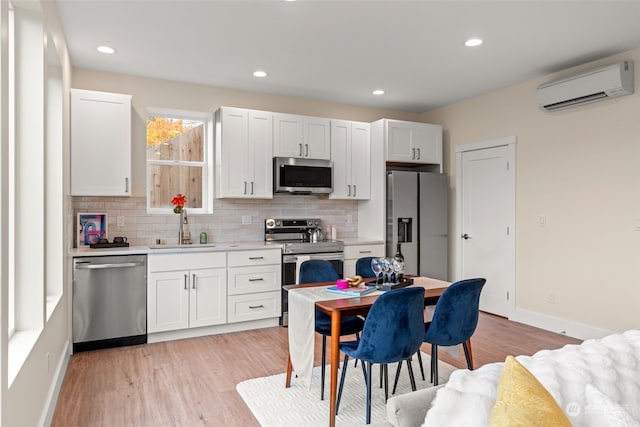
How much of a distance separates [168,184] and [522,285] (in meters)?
4.23

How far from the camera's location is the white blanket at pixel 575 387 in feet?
3.72

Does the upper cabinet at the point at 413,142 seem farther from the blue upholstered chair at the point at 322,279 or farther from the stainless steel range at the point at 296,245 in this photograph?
the blue upholstered chair at the point at 322,279

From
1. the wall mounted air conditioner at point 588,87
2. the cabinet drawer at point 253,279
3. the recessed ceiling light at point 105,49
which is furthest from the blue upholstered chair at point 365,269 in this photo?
the recessed ceiling light at point 105,49

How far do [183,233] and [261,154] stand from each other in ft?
4.13

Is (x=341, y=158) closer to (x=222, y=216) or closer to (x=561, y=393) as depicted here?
(x=222, y=216)

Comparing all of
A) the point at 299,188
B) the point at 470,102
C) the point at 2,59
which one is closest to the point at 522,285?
the point at 470,102

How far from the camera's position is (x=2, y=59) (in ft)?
5.28


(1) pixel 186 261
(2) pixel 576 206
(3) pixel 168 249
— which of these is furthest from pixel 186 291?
(2) pixel 576 206

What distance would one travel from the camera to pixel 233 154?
4727mm

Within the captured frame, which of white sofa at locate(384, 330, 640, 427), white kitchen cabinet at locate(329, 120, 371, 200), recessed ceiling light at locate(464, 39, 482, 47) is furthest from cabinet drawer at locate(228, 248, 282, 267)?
white sofa at locate(384, 330, 640, 427)

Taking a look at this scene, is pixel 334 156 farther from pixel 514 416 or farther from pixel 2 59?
pixel 514 416

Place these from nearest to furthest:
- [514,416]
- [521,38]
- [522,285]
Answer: [514,416] < [521,38] < [522,285]

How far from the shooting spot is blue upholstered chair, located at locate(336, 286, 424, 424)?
2.39m

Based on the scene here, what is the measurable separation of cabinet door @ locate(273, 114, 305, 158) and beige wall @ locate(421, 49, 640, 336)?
2.35 metres
